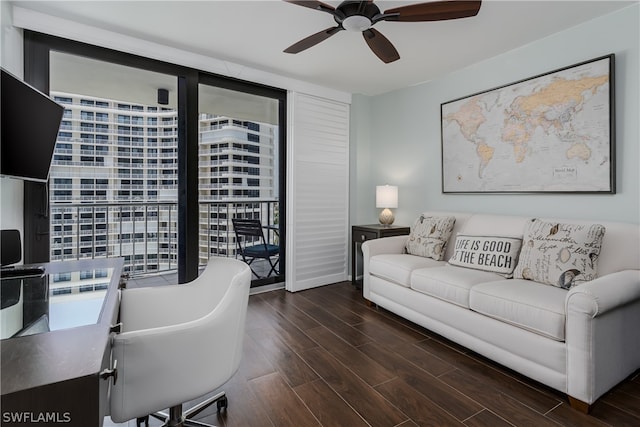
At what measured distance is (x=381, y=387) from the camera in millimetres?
1879

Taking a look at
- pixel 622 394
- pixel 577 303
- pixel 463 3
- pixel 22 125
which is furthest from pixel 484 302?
pixel 22 125

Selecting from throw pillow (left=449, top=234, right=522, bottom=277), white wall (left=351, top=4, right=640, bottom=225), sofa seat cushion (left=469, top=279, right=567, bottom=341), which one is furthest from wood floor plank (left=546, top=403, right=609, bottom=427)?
white wall (left=351, top=4, right=640, bottom=225)

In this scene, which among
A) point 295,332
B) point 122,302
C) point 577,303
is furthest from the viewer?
point 295,332

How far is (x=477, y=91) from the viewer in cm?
321

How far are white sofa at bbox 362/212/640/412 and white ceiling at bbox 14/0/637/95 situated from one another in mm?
1517

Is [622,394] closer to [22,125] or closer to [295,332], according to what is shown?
[295,332]

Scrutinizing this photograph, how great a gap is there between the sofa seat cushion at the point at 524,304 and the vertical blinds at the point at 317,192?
2050 millimetres

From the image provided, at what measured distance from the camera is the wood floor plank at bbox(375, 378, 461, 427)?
5.21 feet

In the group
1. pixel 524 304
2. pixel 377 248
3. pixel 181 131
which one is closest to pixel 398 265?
pixel 377 248

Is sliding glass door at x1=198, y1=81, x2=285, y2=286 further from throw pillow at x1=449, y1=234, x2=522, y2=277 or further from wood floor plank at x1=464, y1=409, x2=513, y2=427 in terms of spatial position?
wood floor plank at x1=464, y1=409, x2=513, y2=427

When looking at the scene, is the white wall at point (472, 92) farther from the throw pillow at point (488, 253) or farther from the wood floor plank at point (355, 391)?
the wood floor plank at point (355, 391)

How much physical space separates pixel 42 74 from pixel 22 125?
4.06 feet

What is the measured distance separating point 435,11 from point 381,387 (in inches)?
89.6

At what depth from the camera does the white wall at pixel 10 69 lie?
2.11m
